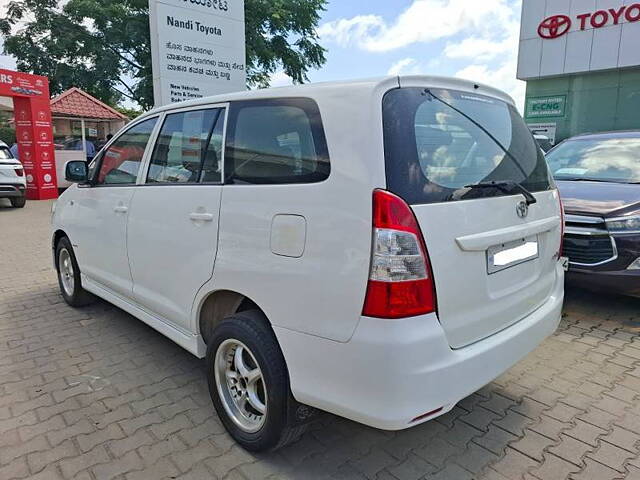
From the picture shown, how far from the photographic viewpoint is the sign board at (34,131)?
13.4 metres

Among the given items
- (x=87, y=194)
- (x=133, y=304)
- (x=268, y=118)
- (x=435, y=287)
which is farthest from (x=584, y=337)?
(x=87, y=194)

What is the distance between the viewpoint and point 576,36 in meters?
16.8

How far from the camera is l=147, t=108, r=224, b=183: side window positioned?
262cm

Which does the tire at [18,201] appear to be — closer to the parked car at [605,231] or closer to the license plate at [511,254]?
the parked car at [605,231]

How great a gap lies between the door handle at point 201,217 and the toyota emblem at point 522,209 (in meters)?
1.55

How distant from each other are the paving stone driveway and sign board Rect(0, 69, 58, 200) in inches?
469

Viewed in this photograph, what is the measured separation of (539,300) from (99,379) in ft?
9.29

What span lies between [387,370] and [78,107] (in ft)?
67.2

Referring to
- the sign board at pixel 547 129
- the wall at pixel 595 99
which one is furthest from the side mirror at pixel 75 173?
the wall at pixel 595 99

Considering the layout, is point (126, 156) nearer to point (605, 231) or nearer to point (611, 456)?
point (611, 456)

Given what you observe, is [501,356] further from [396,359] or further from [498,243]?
[396,359]

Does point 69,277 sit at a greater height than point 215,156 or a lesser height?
lesser

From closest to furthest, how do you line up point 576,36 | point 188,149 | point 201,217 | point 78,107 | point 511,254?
point 511,254 < point 201,217 < point 188,149 < point 576,36 < point 78,107

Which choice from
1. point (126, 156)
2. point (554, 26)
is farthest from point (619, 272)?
point (554, 26)
